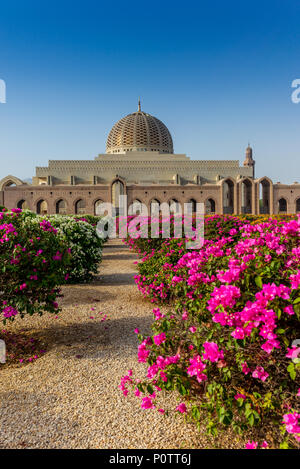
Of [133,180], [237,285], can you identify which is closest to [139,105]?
[133,180]

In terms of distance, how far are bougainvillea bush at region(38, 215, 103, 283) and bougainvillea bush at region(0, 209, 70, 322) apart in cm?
322

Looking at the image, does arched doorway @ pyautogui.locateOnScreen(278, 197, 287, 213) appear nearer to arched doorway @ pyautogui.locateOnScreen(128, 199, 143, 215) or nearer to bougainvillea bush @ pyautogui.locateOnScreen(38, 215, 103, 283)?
arched doorway @ pyautogui.locateOnScreen(128, 199, 143, 215)

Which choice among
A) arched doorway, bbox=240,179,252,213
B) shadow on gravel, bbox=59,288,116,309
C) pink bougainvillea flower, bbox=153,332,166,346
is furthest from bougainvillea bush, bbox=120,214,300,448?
arched doorway, bbox=240,179,252,213

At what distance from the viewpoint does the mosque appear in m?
29.5

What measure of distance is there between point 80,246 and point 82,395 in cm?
462

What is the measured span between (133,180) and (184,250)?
3163cm

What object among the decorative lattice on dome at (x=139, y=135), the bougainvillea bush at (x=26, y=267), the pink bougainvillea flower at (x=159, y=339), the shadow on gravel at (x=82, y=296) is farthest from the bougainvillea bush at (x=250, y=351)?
the decorative lattice on dome at (x=139, y=135)

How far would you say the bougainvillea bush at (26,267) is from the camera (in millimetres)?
3668

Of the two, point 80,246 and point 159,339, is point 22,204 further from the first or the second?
point 159,339

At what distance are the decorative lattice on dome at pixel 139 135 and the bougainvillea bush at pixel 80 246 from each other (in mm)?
36830

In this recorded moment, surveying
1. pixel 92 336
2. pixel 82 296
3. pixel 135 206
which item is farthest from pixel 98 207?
pixel 92 336

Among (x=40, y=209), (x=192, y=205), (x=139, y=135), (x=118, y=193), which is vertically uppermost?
(x=139, y=135)

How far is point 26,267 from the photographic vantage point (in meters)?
3.80
